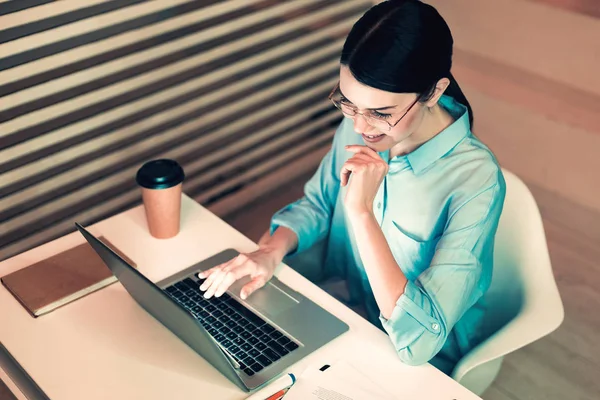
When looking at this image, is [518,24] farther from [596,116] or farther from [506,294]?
[506,294]

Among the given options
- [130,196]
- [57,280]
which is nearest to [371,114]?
[57,280]

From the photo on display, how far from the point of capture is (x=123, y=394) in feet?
3.97

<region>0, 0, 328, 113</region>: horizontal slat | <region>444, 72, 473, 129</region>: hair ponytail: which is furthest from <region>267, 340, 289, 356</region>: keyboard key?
<region>0, 0, 328, 113</region>: horizontal slat

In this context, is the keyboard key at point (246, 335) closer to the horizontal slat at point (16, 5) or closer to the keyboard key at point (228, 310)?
the keyboard key at point (228, 310)

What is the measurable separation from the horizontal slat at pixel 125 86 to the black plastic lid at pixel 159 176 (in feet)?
2.35

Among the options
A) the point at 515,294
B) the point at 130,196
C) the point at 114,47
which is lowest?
the point at 130,196

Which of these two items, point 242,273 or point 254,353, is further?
point 242,273

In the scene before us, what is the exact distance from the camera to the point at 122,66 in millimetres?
2234

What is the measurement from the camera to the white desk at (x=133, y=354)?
122 centimetres

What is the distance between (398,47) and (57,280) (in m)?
0.82

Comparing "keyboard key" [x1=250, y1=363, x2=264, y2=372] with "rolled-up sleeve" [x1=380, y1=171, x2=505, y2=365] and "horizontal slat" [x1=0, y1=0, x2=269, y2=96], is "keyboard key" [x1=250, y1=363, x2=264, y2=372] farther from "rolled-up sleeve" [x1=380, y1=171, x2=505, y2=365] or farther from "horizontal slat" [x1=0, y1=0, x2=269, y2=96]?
"horizontal slat" [x1=0, y1=0, x2=269, y2=96]

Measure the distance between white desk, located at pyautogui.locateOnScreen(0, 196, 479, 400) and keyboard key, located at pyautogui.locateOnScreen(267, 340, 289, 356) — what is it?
0.04 metres

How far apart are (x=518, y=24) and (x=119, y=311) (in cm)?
260

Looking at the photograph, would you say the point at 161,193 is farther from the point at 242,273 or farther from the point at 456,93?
the point at 456,93
